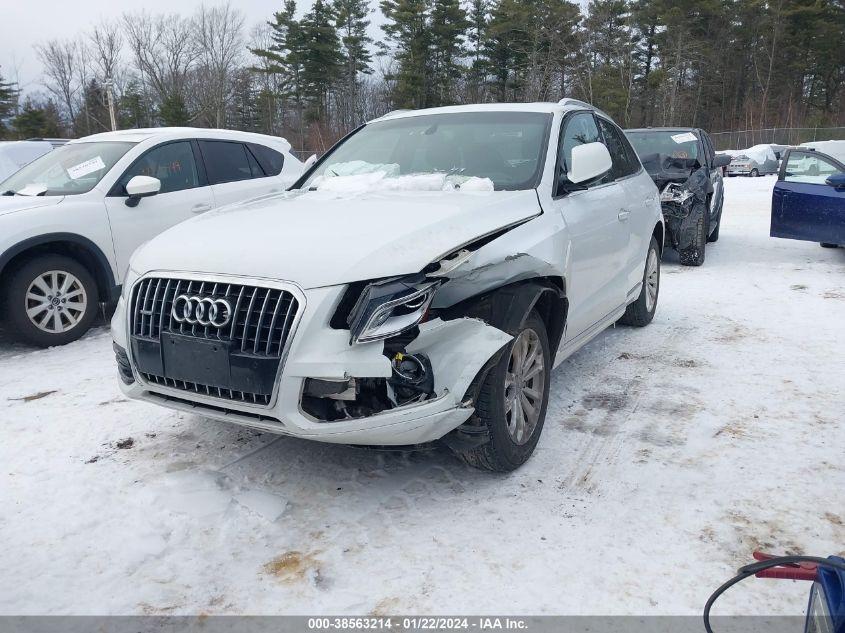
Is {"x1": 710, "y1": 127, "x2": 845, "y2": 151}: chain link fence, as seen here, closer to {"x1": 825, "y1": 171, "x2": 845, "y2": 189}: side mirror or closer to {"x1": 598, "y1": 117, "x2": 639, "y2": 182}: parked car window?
{"x1": 825, "y1": 171, "x2": 845, "y2": 189}: side mirror

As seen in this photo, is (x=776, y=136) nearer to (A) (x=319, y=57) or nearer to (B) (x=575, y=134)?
(A) (x=319, y=57)

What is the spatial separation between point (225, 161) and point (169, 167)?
0.67m

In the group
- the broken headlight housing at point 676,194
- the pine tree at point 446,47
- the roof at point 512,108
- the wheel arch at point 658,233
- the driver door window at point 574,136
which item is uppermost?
the pine tree at point 446,47

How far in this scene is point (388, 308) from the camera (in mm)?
2701

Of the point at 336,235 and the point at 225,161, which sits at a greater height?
the point at 225,161

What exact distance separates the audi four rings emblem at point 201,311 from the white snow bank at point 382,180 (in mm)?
1410

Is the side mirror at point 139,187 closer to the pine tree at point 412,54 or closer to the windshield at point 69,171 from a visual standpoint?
the windshield at point 69,171

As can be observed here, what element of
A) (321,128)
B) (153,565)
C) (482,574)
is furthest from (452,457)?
(321,128)

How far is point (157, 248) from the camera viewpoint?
3240 mm

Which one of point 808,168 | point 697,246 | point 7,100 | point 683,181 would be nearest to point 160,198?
point 683,181

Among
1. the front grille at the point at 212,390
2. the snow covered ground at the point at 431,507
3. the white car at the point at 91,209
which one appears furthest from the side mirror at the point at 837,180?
the front grille at the point at 212,390

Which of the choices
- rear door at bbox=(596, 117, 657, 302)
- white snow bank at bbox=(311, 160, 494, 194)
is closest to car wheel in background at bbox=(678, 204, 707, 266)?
rear door at bbox=(596, 117, 657, 302)

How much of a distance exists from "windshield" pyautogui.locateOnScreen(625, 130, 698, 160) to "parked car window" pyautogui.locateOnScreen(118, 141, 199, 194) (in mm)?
6245

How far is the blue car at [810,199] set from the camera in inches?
331
